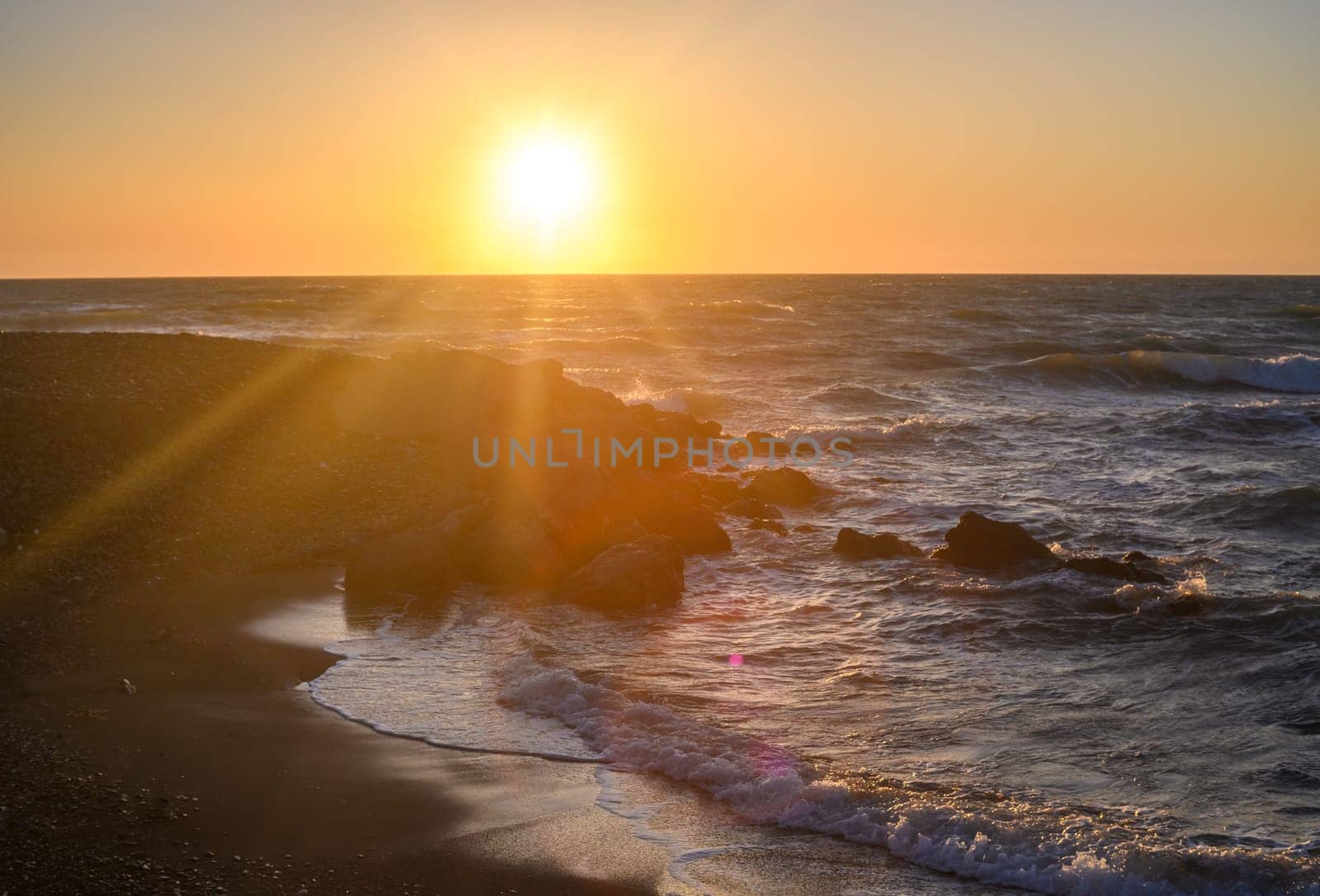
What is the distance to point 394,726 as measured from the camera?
7.98 metres

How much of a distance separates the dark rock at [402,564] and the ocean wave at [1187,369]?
29.1m

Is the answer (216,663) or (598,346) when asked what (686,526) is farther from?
(598,346)

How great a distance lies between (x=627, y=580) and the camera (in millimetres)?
11758

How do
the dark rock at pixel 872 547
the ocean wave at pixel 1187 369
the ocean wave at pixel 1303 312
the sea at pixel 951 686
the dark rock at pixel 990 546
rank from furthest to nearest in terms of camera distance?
the ocean wave at pixel 1303 312 → the ocean wave at pixel 1187 369 → the dark rock at pixel 872 547 → the dark rock at pixel 990 546 → the sea at pixel 951 686

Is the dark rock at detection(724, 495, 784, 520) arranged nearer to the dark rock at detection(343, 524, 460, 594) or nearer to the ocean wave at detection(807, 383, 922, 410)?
the dark rock at detection(343, 524, 460, 594)

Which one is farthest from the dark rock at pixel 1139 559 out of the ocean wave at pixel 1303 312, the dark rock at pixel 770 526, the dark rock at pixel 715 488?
the ocean wave at pixel 1303 312

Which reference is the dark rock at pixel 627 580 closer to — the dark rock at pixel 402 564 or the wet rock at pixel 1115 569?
the dark rock at pixel 402 564

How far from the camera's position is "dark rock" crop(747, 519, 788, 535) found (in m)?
15.9

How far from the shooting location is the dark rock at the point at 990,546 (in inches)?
525

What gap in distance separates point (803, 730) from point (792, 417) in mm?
21076

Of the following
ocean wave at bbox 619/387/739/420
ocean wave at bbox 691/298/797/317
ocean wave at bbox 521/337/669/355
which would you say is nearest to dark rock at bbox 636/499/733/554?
ocean wave at bbox 619/387/739/420

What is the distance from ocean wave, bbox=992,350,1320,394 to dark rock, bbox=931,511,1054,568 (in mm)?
24673

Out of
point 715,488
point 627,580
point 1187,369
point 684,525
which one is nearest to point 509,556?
point 627,580

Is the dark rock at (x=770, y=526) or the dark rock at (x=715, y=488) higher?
A: the dark rock at (x=715, y=488)
